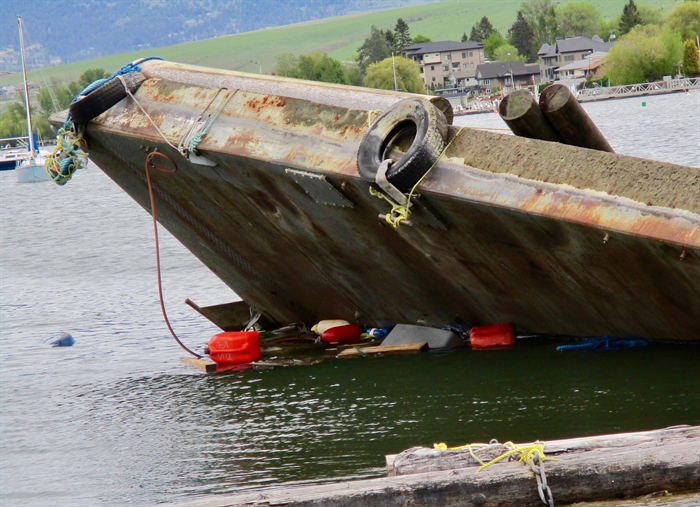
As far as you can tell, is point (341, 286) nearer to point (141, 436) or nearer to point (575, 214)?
point (141, 436)

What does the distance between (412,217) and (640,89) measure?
121765 mm

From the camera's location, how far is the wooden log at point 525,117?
10180mm

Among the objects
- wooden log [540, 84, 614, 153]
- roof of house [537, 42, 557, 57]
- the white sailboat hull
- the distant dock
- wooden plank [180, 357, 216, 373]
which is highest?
wooden log [540, 84, 614, 153]

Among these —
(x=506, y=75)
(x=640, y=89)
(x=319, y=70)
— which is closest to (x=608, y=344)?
(x=640, y=89)

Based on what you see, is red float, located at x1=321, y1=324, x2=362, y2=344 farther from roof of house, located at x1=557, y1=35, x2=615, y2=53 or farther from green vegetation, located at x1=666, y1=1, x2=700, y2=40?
roof of house, located at x1=557, y1=35, x2=615, y2=53

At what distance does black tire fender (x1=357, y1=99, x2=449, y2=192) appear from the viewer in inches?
383

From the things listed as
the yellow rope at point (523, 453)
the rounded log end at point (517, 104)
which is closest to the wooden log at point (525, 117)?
the rounded log end at point (517, 104)

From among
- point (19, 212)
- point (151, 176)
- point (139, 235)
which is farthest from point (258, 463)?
point (19, 212)

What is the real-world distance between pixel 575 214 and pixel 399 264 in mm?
3155

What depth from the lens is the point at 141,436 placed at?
1077 cm

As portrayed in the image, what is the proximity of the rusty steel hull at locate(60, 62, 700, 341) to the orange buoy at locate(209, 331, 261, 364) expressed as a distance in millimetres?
1066

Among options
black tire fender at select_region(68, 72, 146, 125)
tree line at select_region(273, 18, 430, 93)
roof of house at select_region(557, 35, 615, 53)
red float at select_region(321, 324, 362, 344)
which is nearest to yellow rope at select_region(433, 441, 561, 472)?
red float at select_region(321, 324, 362, 344)

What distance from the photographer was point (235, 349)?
13617mm

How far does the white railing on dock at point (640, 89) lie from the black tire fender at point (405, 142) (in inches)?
4498
